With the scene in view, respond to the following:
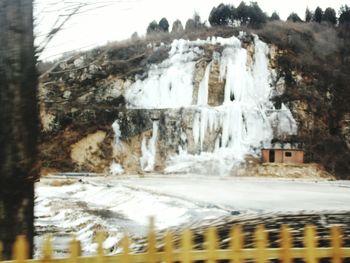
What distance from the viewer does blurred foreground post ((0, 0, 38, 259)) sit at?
137 inches

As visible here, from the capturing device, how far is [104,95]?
64.3 meters

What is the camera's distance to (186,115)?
57.3 meters

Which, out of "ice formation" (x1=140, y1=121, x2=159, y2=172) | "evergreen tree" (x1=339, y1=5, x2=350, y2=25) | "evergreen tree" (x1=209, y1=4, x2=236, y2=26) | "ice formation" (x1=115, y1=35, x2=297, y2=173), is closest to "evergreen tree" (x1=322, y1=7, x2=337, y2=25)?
"evergreen tree" (x1=339, y1=5, x2=350, y2=25)

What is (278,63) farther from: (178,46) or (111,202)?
(111,202)

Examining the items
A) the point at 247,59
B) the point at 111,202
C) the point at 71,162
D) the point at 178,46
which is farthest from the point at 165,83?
the point at 111,202

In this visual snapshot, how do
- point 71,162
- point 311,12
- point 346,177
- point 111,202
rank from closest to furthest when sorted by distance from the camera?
1. point 111,202
2. point 346,177
3. point 71,162
4. point 311,12

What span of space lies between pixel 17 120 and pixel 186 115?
5386cm

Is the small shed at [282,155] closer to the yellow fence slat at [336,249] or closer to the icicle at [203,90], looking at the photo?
the icicle at [203,90]

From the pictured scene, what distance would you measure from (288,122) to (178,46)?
1808 centimetres

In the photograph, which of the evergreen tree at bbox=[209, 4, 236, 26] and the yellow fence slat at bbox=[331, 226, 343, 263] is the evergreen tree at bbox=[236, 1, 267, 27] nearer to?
the evergreen tree at bbox=[209, 4, 236, 26]

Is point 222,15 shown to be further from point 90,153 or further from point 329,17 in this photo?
point 90,153

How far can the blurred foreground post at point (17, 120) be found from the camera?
3469 mm

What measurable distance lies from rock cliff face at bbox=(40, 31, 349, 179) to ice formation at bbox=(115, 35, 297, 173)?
0.11m

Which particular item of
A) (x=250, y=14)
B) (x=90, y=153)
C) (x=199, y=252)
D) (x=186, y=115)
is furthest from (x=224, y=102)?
(x=199, y=252)
